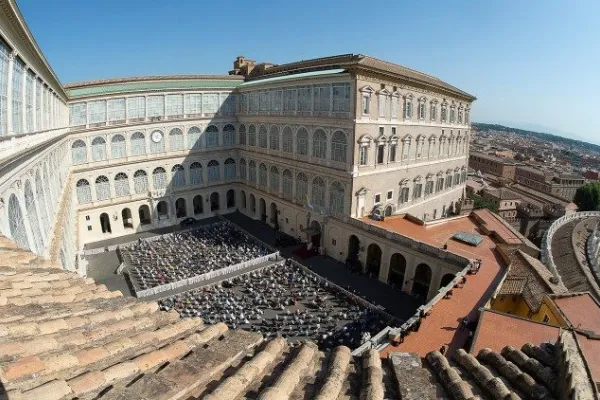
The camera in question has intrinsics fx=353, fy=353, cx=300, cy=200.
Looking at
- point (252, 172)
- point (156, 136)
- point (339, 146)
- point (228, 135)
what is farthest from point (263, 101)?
point (339, 146)

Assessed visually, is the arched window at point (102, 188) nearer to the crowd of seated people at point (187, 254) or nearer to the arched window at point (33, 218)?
the crowd of seated people at point (187, 254)

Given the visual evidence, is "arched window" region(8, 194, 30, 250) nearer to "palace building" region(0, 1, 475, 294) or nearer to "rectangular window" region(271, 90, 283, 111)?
"palace building" region(0, 1, 475, 294)

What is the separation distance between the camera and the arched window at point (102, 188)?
122 feet

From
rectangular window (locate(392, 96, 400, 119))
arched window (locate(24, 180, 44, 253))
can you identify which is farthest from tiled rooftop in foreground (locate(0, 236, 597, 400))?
rectangular window (locate(392, 96, 400, 119))

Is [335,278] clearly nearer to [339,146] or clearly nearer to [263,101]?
[339,146]

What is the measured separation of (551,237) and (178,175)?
41837 mm

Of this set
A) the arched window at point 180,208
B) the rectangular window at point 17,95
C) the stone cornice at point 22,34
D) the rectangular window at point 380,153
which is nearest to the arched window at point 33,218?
the rectangular window at point 17,95

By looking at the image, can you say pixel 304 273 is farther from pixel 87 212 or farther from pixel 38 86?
pixel 87 212

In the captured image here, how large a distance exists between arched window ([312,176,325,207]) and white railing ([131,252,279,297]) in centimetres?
633

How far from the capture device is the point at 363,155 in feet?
99.7

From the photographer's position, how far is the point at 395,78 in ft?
102

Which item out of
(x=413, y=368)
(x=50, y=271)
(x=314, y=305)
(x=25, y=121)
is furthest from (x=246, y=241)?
(x=413, y=368)

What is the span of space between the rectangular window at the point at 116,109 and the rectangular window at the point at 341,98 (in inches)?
890

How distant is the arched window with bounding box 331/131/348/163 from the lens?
30264 mm
